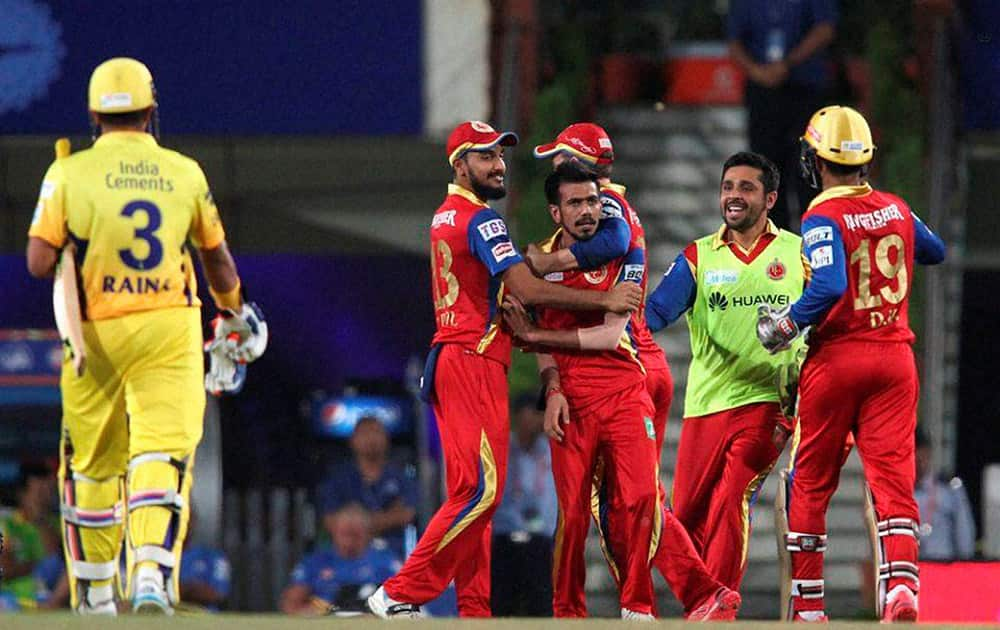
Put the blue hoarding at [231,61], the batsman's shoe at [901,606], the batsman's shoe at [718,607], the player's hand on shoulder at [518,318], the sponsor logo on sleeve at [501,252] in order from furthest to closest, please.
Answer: the blue hoarding at [231,61], the player's hand on shoulder at [518,318], the batsman's shoe at [718,607], the sponsor logo on sleeve at [501,252], the batsman's shoe at [901,606]

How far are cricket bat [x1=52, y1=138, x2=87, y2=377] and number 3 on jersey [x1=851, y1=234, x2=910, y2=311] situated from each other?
125 inches

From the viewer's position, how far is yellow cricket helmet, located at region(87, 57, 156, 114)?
9.04 meters

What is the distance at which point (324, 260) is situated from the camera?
16.5 metres

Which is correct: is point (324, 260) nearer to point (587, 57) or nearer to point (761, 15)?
point (587, 57)

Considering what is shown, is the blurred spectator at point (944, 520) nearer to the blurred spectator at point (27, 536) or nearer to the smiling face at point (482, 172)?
the smiling face at point (482, 172)

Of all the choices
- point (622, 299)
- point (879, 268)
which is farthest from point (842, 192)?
point (622, 299)

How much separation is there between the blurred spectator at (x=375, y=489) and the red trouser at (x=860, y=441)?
13.6ft

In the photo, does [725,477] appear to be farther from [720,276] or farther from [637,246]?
[637,246]

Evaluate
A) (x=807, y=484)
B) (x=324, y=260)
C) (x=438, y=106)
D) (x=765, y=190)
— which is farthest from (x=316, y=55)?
(x=807, y=484)

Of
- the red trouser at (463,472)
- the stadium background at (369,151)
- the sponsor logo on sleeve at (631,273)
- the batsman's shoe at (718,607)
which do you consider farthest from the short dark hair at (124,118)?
the stadium background at (369,151)

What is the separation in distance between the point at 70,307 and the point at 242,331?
3.23 feet

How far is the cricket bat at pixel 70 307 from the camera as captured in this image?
8.86m

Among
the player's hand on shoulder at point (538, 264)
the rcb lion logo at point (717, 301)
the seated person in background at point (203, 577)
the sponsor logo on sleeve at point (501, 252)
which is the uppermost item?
the sponsor logo on sleeve at point (501, 252)

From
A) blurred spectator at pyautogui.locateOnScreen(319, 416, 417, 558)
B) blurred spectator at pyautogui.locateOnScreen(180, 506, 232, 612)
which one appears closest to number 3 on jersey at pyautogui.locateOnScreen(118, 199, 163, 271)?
blurred spectator at pyautogui.locateOnScreen(319, 416, 417, 558)
